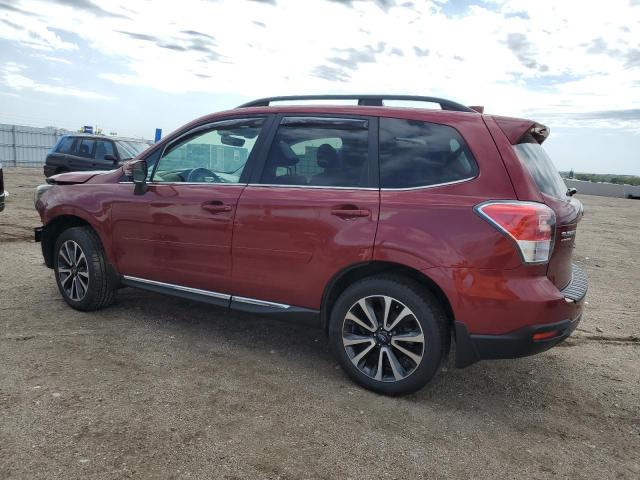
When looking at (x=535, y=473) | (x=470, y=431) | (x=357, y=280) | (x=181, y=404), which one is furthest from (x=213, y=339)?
(x=535, y=473)

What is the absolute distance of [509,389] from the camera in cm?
367

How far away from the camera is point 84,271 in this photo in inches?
185

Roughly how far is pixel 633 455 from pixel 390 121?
7.97ft

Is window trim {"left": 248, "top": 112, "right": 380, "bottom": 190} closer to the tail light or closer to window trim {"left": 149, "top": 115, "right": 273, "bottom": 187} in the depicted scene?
window trim {"left": 149, "top": 115, "right": 273, "bottom": 187}

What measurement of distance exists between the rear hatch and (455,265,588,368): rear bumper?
0.17m

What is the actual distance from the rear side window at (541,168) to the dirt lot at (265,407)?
55.7 inches

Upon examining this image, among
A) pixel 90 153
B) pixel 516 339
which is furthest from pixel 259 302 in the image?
pixel 90 153

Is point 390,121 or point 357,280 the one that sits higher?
point 390,121

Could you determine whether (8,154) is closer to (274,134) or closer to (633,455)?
(274,134)

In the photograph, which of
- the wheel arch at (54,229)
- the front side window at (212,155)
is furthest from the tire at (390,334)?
the wheel arch at (54,229)

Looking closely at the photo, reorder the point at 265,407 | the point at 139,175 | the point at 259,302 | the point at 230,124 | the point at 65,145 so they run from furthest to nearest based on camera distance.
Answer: the point at 65,145, the point at 139,175, the point at 230,124, the point at 259,302, the point at 265,407

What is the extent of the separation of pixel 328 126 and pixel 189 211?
49.7 inches

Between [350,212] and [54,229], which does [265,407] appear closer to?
[350,212]

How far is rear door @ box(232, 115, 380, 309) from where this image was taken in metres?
3.41
